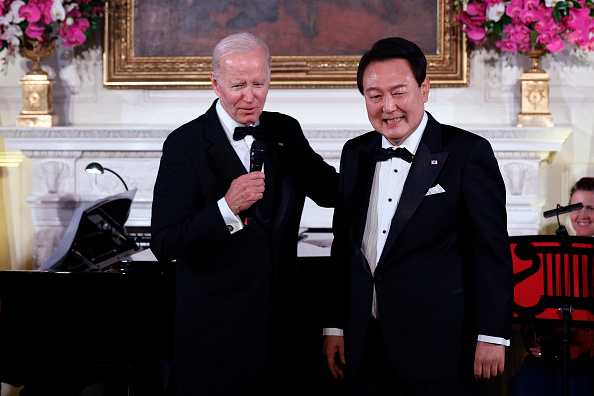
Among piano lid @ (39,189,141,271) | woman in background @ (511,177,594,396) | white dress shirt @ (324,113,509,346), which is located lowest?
woman in background @ (511,177,594,396)

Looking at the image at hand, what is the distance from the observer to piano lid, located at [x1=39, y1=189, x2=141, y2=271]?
3414 millimetres

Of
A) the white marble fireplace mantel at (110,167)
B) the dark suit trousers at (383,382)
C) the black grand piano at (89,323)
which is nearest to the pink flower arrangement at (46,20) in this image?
the white marble fireplace mantel at (110,167)

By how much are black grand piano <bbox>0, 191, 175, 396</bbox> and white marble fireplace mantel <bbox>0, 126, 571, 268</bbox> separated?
163cm

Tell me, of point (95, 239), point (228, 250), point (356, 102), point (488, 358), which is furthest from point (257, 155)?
point (356, 102)

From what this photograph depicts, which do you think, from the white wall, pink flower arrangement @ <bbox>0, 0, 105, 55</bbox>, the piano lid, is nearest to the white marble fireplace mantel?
the white wall

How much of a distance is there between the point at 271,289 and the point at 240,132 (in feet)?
1.55

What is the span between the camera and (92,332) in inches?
123

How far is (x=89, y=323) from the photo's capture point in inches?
123

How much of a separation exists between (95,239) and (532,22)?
2.78 metres

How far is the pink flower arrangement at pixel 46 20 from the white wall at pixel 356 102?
12.5 inches

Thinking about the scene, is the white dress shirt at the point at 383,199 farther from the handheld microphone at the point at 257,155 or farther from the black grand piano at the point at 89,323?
the black grand piano at the point at 89,323

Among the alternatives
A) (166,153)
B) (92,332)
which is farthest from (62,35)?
(166,153)

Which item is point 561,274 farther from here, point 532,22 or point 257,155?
point 532,22

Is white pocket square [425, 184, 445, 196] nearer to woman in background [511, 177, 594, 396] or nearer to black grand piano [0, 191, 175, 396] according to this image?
black grand piano [0, 191, 175, 396]
